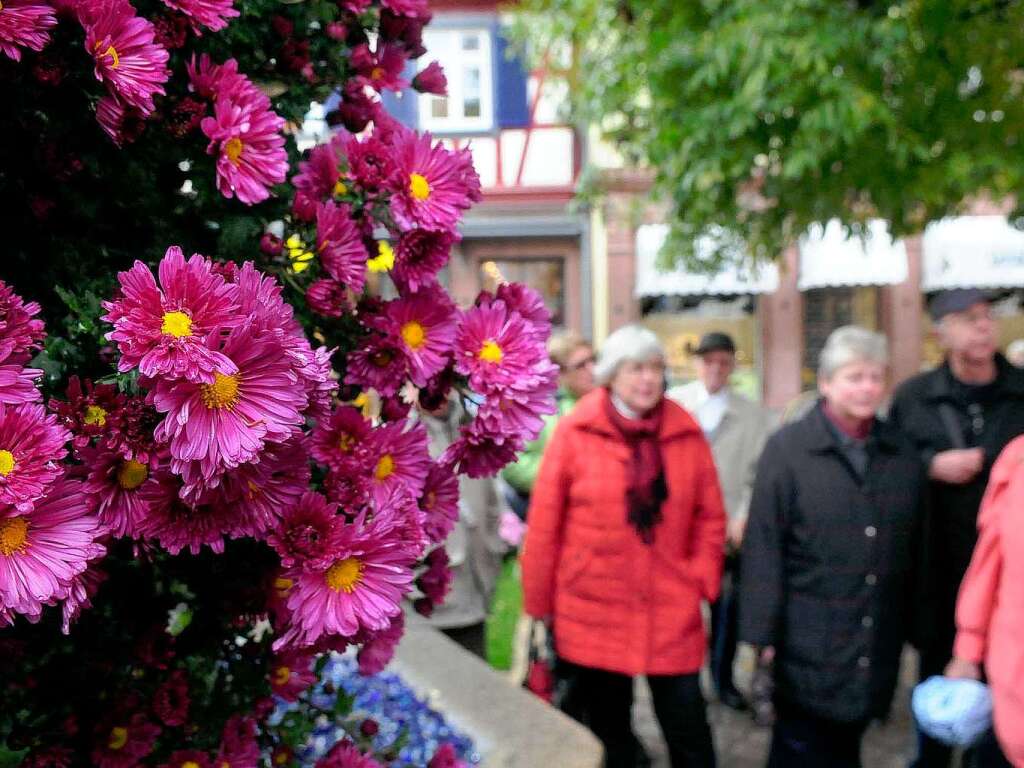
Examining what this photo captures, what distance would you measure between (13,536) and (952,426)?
3.46 metres

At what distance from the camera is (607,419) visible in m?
3.64

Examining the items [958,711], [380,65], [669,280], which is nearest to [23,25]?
[380,65]

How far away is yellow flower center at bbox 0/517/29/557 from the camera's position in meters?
0.85

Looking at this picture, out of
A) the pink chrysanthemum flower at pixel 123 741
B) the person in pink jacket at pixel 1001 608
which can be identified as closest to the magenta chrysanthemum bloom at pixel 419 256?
the pink chrysanthemum flower at pixel 123 741

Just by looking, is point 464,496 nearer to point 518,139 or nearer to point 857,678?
point 857,678

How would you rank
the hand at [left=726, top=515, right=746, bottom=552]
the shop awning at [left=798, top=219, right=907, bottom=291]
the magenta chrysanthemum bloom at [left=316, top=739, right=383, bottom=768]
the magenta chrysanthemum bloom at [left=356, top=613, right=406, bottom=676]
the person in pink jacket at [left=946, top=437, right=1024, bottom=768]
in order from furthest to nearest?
the shop awning at [left=798, top=219, right=907, bottom=291] < the hand at [left=726, top=515, right=746, bottom=552] < the person in pink jacket at [left=946, top=437, right=1024, bottom=768] < the magenta chrysanthemum bloom at [left=316, top=739, right=383, bottom=768] < the magenta chrysanthemum bloom at [left=356, top=613, right=406, bottom=676]

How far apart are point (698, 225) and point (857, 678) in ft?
13.4

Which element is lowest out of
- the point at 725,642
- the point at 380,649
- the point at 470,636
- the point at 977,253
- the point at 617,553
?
the point at 725,642

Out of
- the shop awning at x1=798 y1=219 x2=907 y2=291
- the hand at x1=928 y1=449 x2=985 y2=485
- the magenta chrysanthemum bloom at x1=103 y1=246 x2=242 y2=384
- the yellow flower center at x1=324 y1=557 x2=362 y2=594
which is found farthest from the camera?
the shop awning at x1=798 y1=219 x2=907 y2=291

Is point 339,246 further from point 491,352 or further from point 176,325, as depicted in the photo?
point 176,325

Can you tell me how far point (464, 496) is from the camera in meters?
3.84

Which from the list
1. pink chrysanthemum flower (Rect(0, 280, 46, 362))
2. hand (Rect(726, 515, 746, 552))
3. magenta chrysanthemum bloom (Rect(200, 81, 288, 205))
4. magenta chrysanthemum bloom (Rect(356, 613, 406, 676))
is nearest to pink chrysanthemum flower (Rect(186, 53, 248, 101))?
magenta chrysanthemum bloom (Rect(200, 81, 288, 205))

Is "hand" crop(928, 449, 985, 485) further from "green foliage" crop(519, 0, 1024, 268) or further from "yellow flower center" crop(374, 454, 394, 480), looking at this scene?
"yellow flower center" crop(374, 454, 394, 480)

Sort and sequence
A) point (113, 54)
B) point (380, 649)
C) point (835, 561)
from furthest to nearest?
point (835, 561) → point (380, 649) → point (113, 54)
